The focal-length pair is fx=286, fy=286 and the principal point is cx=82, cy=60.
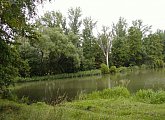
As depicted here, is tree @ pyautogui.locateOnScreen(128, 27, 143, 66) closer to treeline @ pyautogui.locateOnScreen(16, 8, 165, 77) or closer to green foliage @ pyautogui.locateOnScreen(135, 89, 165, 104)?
treeline @ pyautogui.locateOnScreen(16, 8, 165, 77)

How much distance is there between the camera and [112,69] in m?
51.9

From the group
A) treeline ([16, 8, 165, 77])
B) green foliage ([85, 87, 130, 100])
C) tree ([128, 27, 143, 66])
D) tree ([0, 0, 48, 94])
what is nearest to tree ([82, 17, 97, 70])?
treeline ([16, 8, 165, 77])

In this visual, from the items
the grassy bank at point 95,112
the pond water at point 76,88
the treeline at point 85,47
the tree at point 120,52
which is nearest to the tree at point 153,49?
the treeline at point 85,47

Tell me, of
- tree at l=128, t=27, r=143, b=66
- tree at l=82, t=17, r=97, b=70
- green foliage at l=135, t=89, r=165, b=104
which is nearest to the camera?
green foliage at l=135, t=89, r=165, b=104

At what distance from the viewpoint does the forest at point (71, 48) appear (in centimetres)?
1321

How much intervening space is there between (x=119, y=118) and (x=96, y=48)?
53045 mm

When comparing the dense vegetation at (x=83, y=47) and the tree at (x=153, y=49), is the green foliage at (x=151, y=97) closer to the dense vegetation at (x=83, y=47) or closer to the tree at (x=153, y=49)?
the dense vegetation at (x=83, y=47)

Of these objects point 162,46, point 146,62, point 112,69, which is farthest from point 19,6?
point 162,46

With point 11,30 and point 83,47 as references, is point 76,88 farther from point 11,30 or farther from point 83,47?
point 83,47

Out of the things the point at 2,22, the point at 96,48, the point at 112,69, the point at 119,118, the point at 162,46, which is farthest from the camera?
the point at 162,46

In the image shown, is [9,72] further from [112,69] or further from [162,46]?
[162,46]

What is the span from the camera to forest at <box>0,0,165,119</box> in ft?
43.4

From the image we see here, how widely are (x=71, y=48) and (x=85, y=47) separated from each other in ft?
42.7

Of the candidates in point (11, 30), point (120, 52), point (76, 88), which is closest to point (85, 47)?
point (120, 52)
